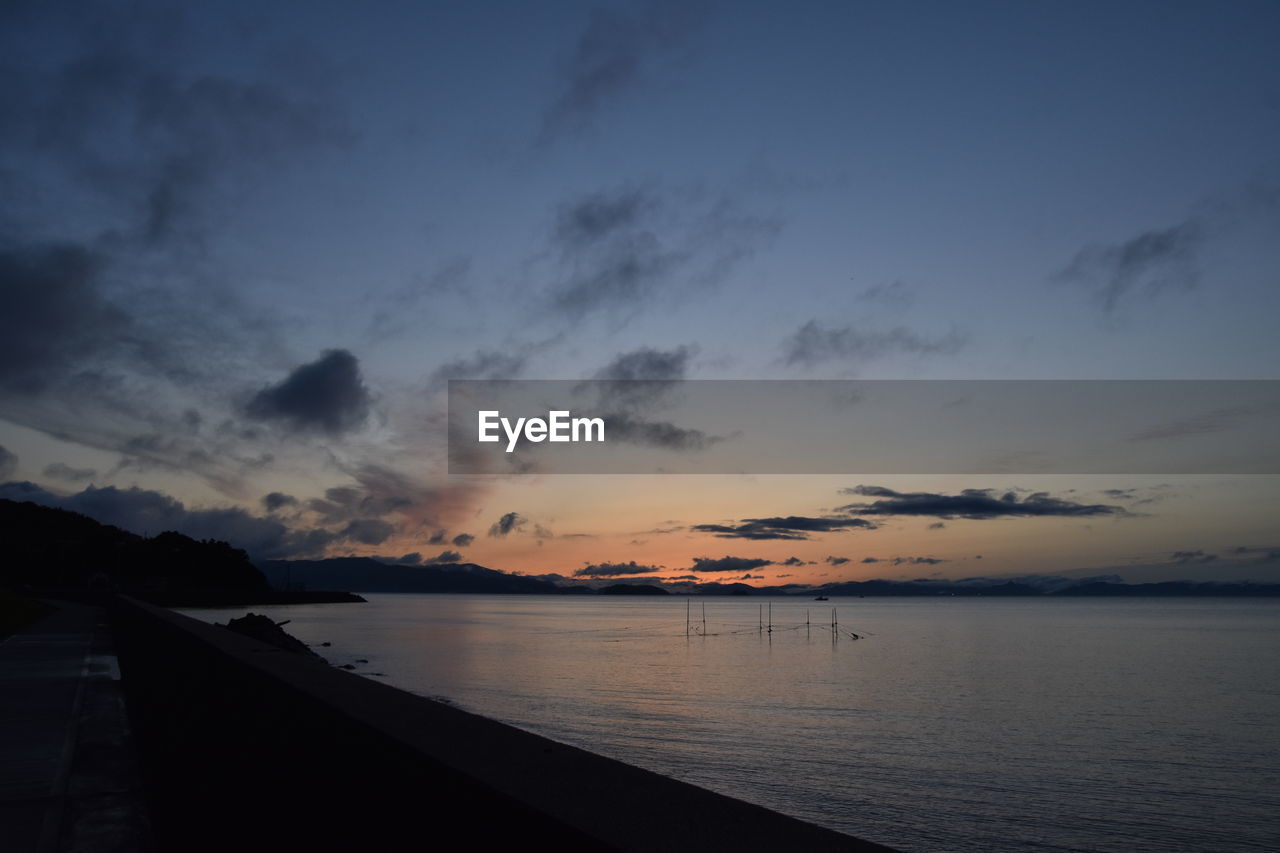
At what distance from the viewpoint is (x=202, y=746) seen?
1011 cm

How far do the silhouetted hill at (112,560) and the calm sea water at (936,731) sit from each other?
72853mm

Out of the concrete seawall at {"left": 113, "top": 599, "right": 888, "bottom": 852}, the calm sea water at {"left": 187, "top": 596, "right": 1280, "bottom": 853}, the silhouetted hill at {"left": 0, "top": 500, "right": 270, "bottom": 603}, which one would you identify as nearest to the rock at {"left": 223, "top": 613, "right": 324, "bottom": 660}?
the calm sea water at {"left": 187, "top": 596, "right": 1280, "bottom": 853}

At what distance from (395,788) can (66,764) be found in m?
4.96

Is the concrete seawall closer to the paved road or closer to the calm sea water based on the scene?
the paved road

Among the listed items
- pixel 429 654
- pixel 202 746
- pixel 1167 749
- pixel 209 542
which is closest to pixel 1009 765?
pixel 1167 749

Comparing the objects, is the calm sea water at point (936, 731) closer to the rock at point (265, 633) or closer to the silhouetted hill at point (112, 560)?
the rock at point (265, 633)

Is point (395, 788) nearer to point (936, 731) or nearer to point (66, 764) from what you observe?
point (66, 764)

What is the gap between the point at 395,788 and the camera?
7105 mm

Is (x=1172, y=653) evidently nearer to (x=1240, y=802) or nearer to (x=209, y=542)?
(x=1240, y=802)

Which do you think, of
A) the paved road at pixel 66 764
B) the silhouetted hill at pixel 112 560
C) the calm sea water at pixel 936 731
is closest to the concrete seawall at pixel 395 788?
the paved road at pixel 66 764

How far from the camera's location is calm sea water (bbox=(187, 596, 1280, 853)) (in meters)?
17.6

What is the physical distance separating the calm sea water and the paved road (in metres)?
12.2

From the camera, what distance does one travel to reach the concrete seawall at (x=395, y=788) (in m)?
5.52

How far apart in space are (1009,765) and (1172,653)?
60.4 metres
